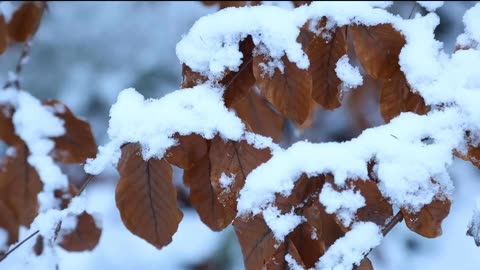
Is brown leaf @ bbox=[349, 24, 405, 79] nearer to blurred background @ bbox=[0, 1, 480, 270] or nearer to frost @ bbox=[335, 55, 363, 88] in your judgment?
frost @ bbox=[335, 55, 363, 88]

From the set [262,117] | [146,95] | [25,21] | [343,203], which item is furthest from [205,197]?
[146,95]

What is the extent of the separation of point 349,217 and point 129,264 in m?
2.09

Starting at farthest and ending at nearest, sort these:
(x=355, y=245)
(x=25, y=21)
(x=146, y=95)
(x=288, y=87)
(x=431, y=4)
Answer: (x=146, y=95) → (x=25, y=21) → (x=431, y=4) → (x=288, y=87) → (x=355, y=245)

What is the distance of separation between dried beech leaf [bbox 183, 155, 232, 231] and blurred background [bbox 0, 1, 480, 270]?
179 centimetres

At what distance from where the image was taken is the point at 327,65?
0.80m

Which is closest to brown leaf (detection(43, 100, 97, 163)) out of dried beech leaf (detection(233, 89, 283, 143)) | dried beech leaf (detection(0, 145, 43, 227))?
dried beech leaf (detection(0, 145, 43, 227))

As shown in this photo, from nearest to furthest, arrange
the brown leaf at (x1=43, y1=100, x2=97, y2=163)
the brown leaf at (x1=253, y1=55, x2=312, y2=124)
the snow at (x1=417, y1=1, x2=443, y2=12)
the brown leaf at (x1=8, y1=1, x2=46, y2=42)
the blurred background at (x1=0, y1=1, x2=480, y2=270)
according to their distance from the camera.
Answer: the brown leaf at (x1=253, y1=55, x2=312, y2=124) → the snow at (x1=417, y1=1, x2=443, y2=12) → the brown leaf at (x1=43, y1=100, x2=97, y2=163) → the brown leaf at (x1=8, y1=1, x2=46, y2=42) → the blurred background at (x1=0, y1=1, x2=480, y2=270)

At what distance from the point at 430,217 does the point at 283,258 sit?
0.56 feet

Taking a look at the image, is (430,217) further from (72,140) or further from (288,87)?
(72,140)

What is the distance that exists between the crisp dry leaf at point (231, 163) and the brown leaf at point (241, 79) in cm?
9

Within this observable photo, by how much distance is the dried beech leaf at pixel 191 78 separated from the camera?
2.51 feet

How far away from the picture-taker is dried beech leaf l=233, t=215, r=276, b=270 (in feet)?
2.18

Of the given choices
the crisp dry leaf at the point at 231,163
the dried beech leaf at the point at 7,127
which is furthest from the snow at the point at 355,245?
the dried beech leaf at the point at 7,127

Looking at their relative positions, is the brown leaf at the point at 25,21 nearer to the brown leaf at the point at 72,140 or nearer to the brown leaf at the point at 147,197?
the brown leaf at the point at 72,140
